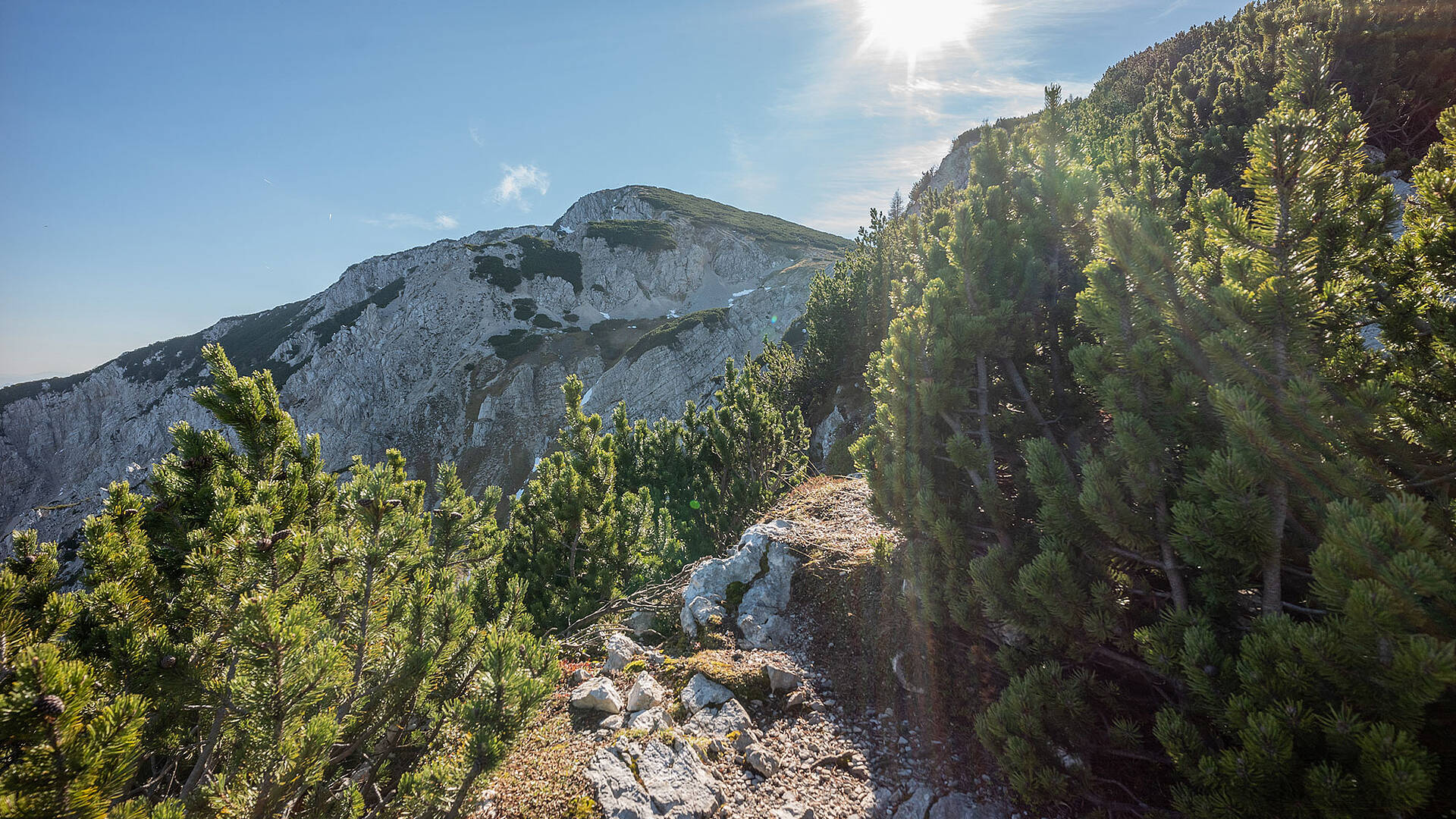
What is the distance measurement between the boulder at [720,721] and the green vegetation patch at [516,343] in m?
69.0

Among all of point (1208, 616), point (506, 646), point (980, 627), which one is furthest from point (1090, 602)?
point (506, 646)

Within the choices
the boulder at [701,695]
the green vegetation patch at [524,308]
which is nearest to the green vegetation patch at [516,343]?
the green vegetation patch at [524,308]

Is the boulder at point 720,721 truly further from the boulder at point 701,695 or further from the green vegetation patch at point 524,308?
the green vegetation patch at point 524,308

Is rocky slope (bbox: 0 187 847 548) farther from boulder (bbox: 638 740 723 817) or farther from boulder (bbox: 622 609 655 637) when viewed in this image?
boulder (bbox: 638 740 723 817)

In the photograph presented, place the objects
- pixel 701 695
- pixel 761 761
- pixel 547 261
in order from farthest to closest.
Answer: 1. pixel 547 261
2. pixel 701 695
3. pixel 761 761

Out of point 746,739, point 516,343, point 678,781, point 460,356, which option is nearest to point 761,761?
point 746,739

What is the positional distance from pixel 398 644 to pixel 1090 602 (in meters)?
4.74

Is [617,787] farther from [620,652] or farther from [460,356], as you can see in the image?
[460,356]

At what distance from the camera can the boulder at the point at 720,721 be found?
460 centimetres

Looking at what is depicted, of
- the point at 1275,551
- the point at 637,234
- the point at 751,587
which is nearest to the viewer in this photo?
the point at 1275,551

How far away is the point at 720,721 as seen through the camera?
15.4ft

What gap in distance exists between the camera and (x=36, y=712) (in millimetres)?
1553

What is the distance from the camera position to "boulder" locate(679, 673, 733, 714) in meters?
4.90

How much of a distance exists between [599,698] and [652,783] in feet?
3.97
